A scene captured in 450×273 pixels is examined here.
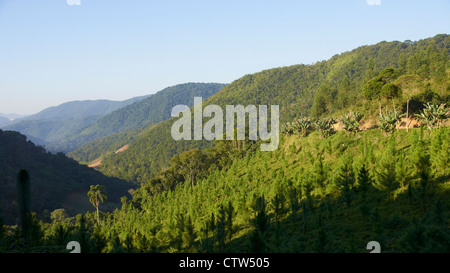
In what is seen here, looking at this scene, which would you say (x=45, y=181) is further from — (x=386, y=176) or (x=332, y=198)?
(x=386, y=176)

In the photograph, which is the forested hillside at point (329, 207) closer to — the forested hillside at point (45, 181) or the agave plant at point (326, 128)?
the agave plant at point (326, 128)

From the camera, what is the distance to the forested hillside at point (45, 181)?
380ft

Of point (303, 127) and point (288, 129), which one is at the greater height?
point (303, 127)

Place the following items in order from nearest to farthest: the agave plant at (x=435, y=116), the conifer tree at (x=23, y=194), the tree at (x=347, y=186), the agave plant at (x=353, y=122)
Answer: the conifer tree at (x=23, y=194) → the tree at (x=347, y=186) → the agave plant at (x=435, y=116) → the agave plant at (x=353, y=122)

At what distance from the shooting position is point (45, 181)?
136m

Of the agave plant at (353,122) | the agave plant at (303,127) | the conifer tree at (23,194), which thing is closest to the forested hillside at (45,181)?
the agave plant at (303,127)

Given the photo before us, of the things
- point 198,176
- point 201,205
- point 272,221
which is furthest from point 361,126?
point 198,176

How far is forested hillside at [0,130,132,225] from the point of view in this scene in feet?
380

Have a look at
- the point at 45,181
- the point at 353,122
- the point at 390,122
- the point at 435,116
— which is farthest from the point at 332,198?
the point at 45,181

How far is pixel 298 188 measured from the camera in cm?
3988

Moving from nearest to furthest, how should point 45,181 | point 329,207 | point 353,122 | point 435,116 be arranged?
point 329,207
point 435,116
point 353,122
point 45,181

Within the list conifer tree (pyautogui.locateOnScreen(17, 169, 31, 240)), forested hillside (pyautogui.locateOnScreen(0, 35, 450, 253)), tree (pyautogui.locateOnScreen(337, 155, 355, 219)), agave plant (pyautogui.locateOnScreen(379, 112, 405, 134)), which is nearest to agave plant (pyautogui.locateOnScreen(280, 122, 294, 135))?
forested hillside (pyautogui.locateOnScreen(0, 35, 450, 253))

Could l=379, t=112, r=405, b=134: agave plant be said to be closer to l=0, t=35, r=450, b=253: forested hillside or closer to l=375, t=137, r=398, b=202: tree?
l=0, t=35, r=450, b=253: forested hillside
